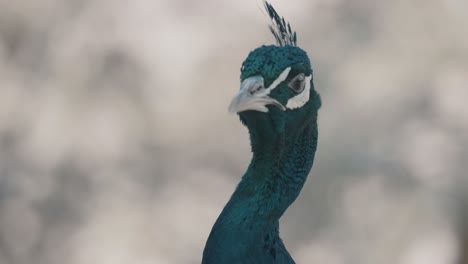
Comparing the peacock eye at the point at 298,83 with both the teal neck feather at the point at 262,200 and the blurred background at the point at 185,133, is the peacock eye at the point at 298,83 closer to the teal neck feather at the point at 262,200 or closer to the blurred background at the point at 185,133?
the teal neck feather at the point at 262,200

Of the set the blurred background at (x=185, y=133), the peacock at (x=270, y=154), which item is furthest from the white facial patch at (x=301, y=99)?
the blurred background at (x=185, y=133)

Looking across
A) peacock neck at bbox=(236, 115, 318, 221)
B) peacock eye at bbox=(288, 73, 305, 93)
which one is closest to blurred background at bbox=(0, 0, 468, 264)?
peacock neck at bbox=(236, 115, 318, 221)

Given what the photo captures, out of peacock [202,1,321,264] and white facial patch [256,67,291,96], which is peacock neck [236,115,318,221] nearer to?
peacock [202,1,321,264]

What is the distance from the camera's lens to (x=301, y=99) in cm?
214

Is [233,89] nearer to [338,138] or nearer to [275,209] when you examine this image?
[338,138]

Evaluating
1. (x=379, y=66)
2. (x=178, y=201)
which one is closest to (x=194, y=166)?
(x=178, y=201)

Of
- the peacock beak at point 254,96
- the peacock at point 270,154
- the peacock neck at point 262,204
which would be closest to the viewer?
the peacock beak at point 254,96

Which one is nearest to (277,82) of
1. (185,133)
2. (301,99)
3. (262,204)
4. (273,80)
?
(273,80)

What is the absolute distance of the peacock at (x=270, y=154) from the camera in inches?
81.4

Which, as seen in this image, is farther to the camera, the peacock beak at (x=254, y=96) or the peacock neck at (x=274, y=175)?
the peacock neck at (x=274, y=175)

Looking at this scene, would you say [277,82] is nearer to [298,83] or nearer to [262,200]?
[298,83]

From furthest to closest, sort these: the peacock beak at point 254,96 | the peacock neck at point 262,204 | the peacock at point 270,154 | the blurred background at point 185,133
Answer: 1. the blurred background at point 185,133
2. the peacock neck at point 262,204
3. the peacock at point 270,154
4. the peacock beak at point 254,96

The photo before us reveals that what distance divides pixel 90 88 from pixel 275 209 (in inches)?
132

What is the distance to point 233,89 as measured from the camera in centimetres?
519
